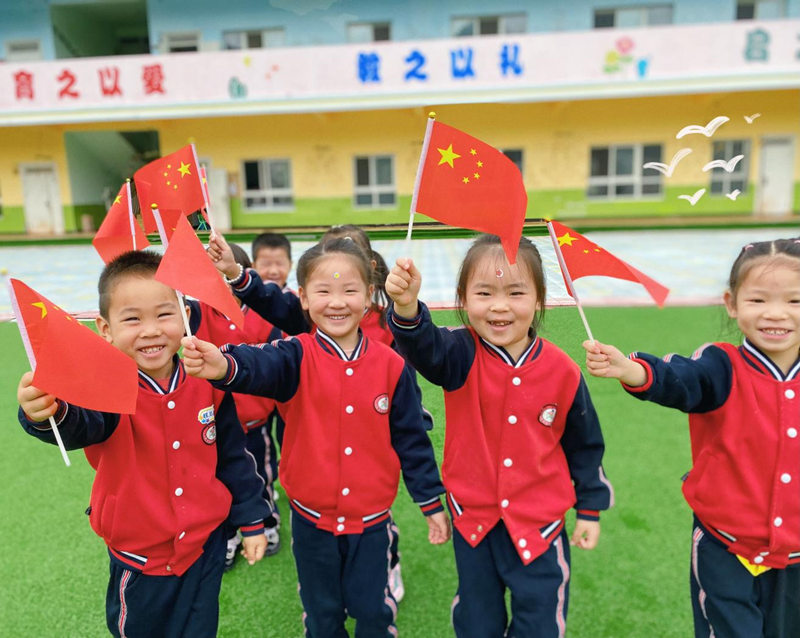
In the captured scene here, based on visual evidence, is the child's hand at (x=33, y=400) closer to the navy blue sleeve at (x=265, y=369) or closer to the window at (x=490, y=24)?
the navy blue sleeve at (x=265, y=369)

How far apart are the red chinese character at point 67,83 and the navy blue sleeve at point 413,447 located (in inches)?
456

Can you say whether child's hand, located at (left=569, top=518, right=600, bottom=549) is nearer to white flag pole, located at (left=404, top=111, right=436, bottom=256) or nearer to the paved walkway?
the paved walkway

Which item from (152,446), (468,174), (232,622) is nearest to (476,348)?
(468,174)

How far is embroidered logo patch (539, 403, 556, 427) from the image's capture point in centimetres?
139

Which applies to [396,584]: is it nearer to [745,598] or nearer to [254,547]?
[254,547]

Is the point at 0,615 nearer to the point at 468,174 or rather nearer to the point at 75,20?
the point at 468,174

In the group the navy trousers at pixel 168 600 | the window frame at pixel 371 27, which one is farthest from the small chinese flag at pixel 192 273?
the window frame at pixel 371 27

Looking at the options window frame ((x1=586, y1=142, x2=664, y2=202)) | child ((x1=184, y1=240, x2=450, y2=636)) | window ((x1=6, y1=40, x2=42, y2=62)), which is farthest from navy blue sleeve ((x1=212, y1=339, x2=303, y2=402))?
window ((x1=6, y1=40, x2=42, y2=62))

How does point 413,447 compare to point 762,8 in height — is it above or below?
below

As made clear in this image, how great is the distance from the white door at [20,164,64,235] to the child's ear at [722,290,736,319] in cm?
1310

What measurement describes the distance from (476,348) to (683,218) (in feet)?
25.7

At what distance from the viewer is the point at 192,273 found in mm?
1194

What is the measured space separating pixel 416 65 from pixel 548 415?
990 centimetres

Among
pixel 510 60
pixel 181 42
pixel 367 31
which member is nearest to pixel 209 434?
pixel 510 60
